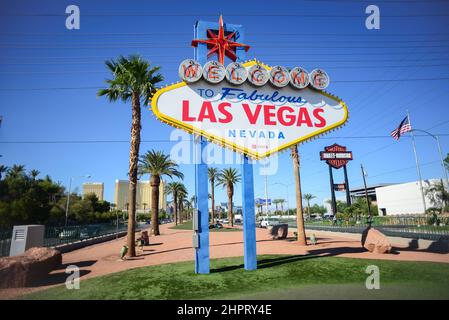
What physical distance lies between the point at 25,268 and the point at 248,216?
29.5 feet

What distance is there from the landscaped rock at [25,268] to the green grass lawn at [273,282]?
5.72ft

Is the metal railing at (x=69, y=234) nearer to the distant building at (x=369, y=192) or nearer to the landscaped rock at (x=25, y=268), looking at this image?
the landscaped rock at (x=25, y=268)

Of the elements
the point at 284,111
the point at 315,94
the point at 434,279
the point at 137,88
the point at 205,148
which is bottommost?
the point at 434,279

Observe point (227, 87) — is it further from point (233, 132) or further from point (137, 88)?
point (137, 88)

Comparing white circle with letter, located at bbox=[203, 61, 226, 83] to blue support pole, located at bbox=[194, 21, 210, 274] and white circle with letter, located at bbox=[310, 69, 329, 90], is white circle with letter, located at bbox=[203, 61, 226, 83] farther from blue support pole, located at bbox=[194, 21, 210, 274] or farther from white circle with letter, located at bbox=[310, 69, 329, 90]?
white circle with letter, located at bbox=[310, 69, 329, 90]

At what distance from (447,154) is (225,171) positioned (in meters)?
57.3

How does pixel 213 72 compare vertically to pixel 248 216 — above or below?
above

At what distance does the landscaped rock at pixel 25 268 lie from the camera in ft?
33.7

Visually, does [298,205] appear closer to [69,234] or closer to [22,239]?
[22,239]

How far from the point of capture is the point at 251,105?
11836 mm

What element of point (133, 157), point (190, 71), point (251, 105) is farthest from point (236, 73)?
point (133, 157)

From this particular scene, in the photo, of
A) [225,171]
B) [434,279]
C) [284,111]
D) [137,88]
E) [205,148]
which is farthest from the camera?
[225,171]
